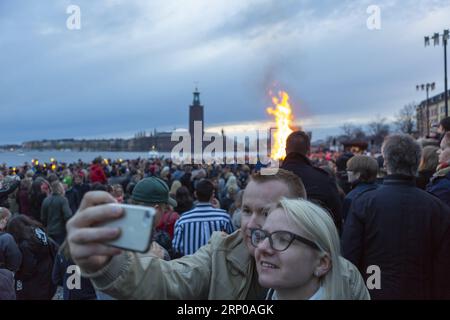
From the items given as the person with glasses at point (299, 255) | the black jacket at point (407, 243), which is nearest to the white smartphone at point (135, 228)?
the person with glasses at point (299, 255)

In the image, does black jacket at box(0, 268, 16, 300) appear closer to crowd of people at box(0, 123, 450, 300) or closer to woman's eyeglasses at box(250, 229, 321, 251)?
crowd of people at box(0, 123, 450, 300)

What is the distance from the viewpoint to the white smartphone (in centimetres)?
116

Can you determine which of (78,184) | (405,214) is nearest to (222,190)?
(78,184)

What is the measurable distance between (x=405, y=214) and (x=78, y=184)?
919cm

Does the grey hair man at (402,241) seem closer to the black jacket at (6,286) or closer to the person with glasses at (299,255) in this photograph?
the person with glasses at (299,255)

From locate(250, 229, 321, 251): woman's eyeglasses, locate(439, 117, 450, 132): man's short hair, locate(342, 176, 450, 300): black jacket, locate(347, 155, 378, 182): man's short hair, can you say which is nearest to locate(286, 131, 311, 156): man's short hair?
locate(347, 155, 378, 182): man's short hair

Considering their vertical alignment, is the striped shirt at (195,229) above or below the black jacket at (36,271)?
above

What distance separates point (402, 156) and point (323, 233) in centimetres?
201

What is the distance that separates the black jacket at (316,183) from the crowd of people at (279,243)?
0.04ft

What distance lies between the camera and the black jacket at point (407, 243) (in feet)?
11.1

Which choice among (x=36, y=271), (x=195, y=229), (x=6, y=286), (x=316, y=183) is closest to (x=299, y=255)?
(x=316, y=183)

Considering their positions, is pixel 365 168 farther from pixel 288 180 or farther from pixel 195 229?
pixel 288 180

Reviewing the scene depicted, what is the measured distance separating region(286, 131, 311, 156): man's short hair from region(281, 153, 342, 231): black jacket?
51 millimetres
